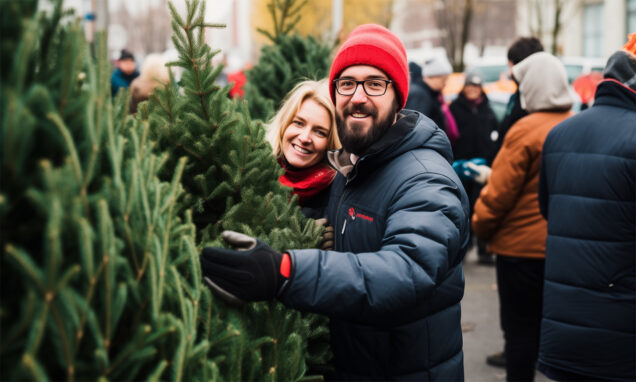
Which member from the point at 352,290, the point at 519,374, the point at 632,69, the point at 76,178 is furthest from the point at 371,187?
the point at 519,374

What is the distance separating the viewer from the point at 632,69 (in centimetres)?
357

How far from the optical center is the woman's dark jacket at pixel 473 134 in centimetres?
875

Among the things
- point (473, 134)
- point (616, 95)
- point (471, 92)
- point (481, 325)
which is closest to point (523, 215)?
point (616, 95)

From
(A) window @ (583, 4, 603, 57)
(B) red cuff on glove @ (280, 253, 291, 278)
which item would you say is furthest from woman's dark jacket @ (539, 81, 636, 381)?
(A) window @ (583, 4, 603, 57)

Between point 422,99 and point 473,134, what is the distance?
1602mm

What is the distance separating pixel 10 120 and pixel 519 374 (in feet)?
13.9

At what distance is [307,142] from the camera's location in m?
3.38

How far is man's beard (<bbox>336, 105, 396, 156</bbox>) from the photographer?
2.52 metres

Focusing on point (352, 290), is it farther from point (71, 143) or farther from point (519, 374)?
point (519, 374)

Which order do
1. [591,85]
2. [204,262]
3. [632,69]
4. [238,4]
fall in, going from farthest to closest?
[238,4] < [591,85] < [632,69] < [204,262]

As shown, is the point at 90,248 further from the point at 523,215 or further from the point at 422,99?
the point at 422,99

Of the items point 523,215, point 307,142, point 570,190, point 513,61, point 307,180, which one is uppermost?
point 513,61

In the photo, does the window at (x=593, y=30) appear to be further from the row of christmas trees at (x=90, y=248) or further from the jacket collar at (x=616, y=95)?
the row of christmas trees at (x=90, y=248)

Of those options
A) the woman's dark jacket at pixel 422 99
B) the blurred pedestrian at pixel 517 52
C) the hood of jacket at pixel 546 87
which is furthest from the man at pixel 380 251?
the woman's dark jacket at pixel 422 99
